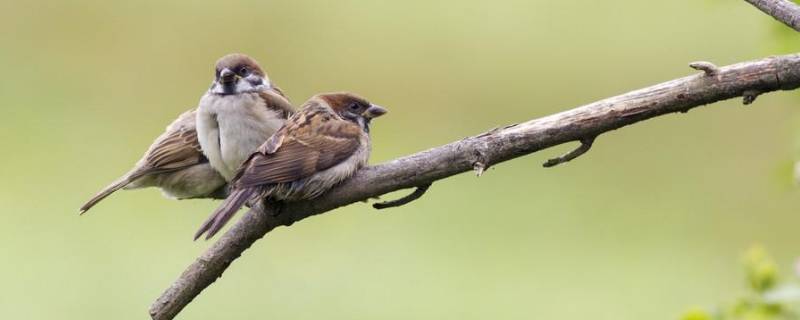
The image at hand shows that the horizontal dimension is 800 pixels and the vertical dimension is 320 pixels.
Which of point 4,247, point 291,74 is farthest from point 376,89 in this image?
point 4,247

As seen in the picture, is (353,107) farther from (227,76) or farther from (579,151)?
(579,151)

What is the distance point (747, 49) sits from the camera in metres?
11.1

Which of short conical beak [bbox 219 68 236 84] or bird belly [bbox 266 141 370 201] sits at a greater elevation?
short conical beak [bbox 219 68 236 84]

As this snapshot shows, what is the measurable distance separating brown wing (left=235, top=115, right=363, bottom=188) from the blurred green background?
424 cm

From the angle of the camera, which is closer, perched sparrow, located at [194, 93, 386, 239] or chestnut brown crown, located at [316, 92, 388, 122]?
perched sparrow, located at [194, 93, 386, 239]

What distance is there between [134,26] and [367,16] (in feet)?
7.02

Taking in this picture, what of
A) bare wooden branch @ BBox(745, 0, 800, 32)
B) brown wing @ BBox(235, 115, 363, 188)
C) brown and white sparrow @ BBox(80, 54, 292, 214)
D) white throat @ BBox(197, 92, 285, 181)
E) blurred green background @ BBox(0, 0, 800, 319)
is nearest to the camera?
bare wooden branch @ BBox(745, 0, 800, 32)

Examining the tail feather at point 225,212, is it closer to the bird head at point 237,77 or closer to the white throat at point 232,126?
the white throat at point 232,126

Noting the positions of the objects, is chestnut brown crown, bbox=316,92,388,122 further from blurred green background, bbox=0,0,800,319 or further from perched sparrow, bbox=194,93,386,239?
blurred green background, bbox=0,0,800,319

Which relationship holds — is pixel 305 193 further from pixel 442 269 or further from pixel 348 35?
pixel 348 35

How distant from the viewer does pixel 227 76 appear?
11.8 feet

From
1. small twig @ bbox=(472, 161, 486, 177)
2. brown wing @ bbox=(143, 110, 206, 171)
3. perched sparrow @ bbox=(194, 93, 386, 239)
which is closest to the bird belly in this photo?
perched sparrow @ bbox=(194, 93, 386, 239)

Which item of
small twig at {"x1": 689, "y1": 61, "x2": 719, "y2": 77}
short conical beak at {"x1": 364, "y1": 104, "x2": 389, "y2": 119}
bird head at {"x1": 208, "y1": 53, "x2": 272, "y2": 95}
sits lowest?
short conical beak at {"x1": 364, "y1": 104, "x2": 389, "y2": 119}

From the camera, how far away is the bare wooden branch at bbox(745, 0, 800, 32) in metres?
2.90
